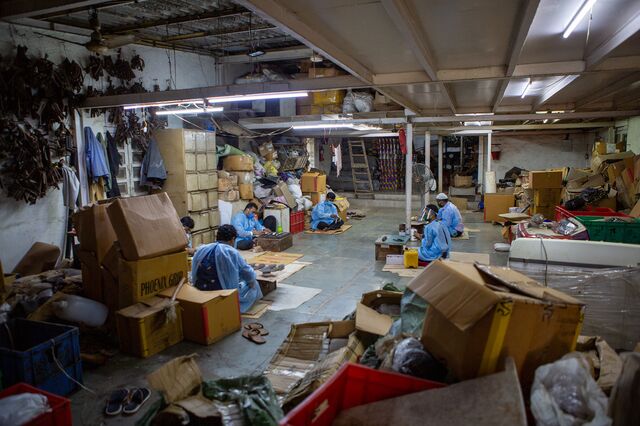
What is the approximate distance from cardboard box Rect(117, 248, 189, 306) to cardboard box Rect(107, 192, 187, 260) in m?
0.08

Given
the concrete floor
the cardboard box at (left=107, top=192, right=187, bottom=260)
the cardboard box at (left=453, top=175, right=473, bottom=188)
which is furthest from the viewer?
the cardboard box at (left=453, top=175, right=473, bottom=188)

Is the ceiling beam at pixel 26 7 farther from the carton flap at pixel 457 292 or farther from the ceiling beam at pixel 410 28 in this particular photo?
the carton flap at pixel 457 292

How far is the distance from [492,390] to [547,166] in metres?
19.0

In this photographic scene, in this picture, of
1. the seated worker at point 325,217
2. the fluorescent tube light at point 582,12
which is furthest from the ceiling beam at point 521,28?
the seated worker at point 325,217

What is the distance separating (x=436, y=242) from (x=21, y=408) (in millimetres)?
6326

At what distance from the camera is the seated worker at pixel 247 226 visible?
941cm

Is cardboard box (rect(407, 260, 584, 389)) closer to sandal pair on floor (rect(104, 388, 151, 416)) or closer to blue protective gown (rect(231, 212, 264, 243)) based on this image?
sandal pair on floor (rect(104, 388, 151, 416))

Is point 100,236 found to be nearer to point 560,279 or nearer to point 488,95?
point 560,279

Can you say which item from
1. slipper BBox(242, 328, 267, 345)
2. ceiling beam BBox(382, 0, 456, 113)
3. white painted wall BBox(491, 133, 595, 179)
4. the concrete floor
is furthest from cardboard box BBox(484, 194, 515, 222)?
slipper BBox(242, 328, 267, 345)

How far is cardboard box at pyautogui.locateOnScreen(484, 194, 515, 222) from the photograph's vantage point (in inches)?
492

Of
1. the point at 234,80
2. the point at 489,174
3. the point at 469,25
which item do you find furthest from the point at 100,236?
the point at 489,174

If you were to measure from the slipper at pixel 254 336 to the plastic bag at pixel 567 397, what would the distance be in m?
3.40

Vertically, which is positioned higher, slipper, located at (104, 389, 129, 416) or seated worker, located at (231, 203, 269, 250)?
seated worker, located at (231, 203, 269, 250)

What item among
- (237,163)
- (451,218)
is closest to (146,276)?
(237,163)
